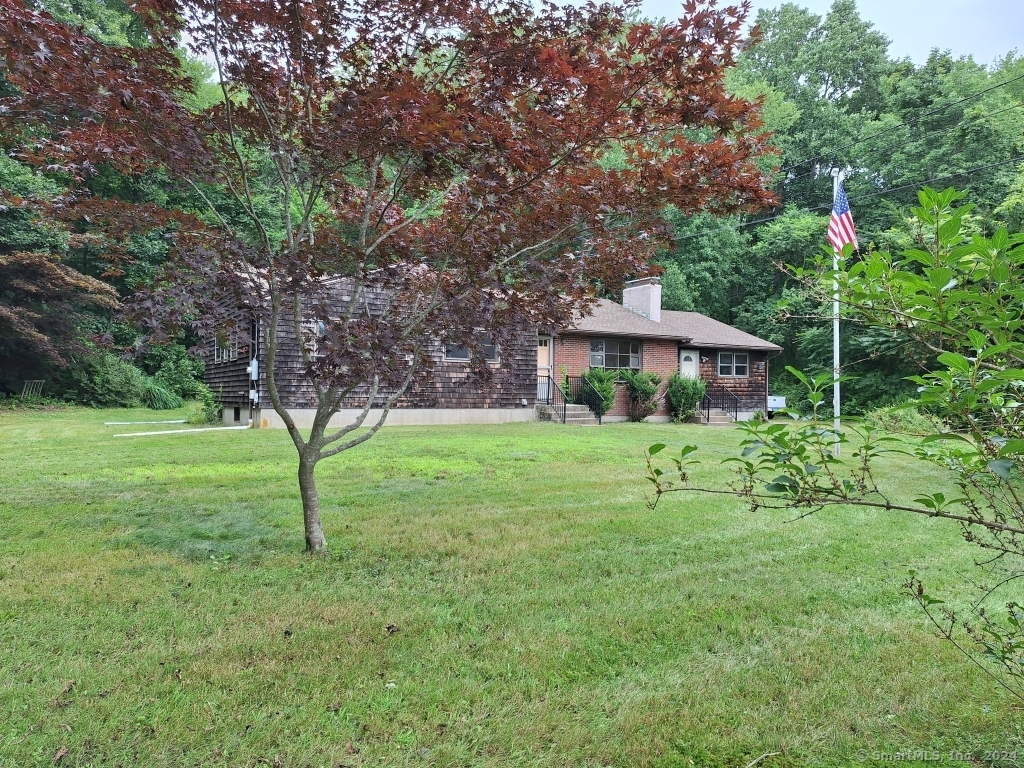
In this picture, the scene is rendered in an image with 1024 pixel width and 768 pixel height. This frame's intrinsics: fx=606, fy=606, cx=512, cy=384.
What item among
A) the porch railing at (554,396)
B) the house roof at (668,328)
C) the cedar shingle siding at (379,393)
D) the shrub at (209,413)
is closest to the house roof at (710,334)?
the house roof at (668,328)

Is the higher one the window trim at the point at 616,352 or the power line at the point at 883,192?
the power line at the point at 883,192

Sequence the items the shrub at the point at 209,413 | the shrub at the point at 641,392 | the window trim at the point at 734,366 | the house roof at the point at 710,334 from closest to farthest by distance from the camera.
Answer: the shrub at the point at 209,413, the shrub at the point at 641,392, the house roof at the point at 710,334, the window trim at the point at 734,366

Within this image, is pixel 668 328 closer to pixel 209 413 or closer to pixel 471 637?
pixel 209 413

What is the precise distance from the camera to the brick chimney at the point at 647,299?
68.8 ft

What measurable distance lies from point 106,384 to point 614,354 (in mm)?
17448

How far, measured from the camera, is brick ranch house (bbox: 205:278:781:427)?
14367 mm

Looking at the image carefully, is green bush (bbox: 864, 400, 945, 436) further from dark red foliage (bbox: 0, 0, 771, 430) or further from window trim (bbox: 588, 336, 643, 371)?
window trim (bbox: 588, 336, 643, 371)

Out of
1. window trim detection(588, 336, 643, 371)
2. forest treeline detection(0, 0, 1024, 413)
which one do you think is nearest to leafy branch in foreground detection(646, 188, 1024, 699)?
forest treeline detection(0, 0, 1024, 413)

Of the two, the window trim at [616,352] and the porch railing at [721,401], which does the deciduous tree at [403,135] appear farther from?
the porch railing at [721,401]

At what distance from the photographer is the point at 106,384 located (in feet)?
69.0

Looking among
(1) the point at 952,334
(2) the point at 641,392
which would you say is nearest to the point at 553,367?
(2) the point at 641,392

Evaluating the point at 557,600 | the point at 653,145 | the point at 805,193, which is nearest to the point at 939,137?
the point at 805,193

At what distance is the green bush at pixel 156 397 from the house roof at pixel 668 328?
15.4m

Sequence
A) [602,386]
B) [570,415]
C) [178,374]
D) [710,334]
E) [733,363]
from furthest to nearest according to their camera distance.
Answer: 1. [178,374]
2. [733,363]
3. [710,334]
4. [602,386]
5. [570,415]
